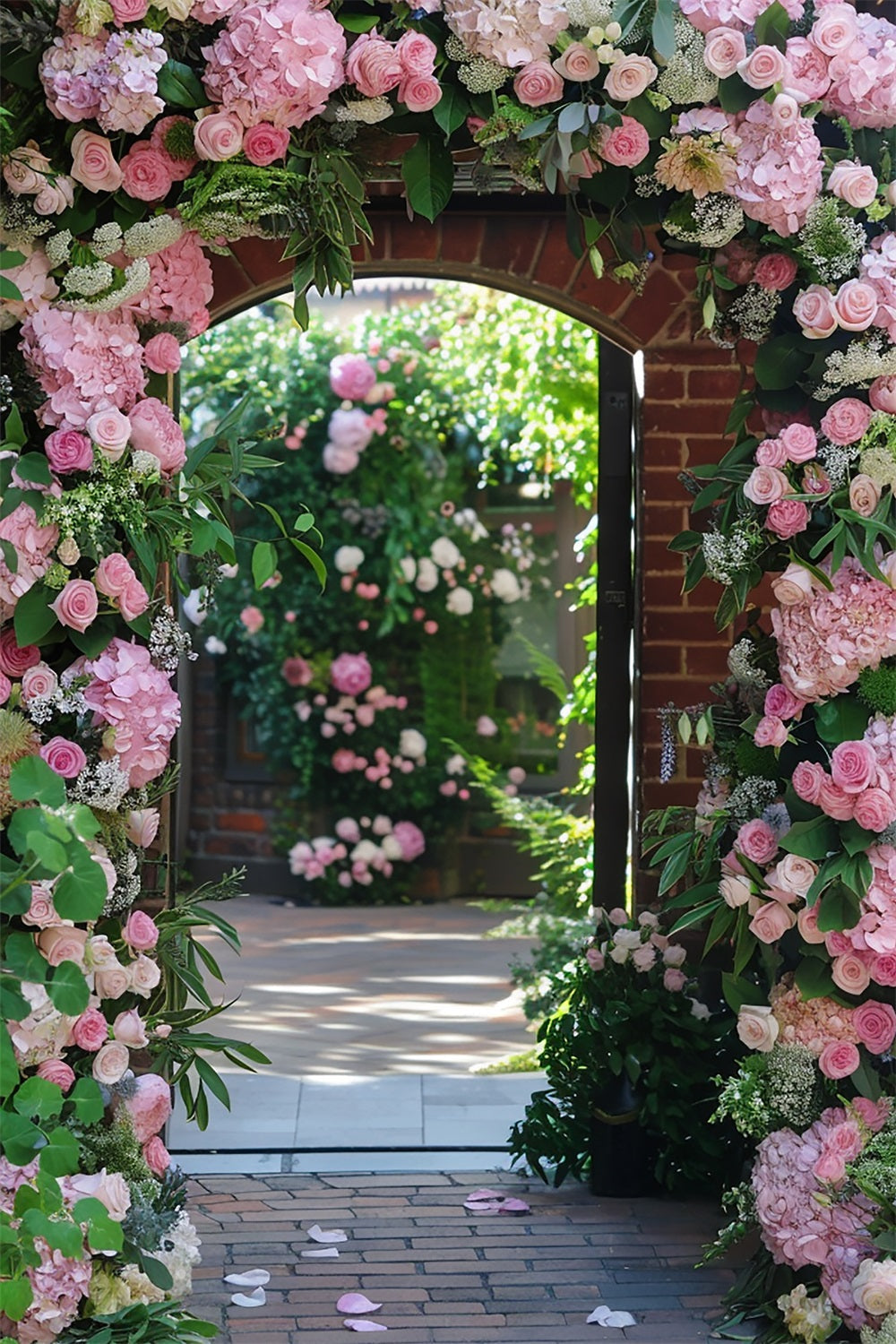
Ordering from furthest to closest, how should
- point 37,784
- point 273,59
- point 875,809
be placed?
point 875,809, point 273,59, point 37,784

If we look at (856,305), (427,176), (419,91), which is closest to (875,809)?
(856,305)

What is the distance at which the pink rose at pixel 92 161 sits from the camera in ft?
8.62

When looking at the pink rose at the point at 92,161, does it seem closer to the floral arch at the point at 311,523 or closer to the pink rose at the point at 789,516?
the floral arch at the point at 311,523

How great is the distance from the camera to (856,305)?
283cm

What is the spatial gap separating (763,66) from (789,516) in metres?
0.78

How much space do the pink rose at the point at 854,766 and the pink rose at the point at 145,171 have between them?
1.53 metres

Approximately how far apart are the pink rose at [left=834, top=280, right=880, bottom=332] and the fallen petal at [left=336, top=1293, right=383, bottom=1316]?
2.10m

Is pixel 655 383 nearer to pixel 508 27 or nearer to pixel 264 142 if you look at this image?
pixel 508 27

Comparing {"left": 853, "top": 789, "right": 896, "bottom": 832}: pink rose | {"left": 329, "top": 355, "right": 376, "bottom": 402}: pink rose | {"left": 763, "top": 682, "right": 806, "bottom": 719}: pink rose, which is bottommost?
{"left": 853, "top": 789, "right": 896, "bottom": 832}: pink rose

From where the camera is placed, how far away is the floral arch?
2600 millimetres

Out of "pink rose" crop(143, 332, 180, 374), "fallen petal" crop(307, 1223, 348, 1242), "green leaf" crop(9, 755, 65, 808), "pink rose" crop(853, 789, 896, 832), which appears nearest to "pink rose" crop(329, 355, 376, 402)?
"fallen petal" crop(307, 1223, 348, 1242)

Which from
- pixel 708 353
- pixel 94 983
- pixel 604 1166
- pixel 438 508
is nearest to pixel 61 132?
pixel 94 983

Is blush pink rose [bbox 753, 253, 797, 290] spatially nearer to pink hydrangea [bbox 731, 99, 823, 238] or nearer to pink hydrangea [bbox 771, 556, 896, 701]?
pink hydrangea [bbox 731, 99, 823, 238]

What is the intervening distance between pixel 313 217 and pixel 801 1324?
2.17 metres
